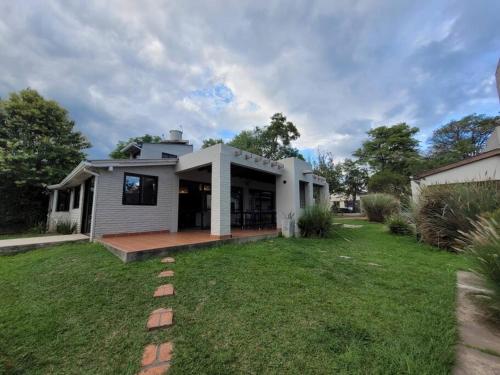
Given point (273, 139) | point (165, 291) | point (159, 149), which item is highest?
point (273, 139)

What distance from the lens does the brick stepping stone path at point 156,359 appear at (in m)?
1.71

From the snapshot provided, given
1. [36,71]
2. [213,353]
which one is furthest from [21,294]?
[36,71]

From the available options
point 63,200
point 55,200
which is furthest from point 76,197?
point 55,200

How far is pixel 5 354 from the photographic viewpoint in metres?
1.87

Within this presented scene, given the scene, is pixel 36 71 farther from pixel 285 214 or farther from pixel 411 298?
pixel 411 298

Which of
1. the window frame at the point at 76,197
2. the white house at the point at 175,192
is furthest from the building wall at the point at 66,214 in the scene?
the window frame at the point at 76,197

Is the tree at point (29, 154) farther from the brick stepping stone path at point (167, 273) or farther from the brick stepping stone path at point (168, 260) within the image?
the brick stepping stone path at point (167, 273)

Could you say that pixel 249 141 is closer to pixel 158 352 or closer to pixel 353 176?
pixel 353 176

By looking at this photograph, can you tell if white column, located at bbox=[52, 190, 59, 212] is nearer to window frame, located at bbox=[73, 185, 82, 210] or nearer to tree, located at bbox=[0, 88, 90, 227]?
tree, located at bbox=[0, 88, 90, 227]

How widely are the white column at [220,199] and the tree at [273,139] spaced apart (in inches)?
686

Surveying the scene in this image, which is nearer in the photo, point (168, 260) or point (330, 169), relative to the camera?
point (168, 260)

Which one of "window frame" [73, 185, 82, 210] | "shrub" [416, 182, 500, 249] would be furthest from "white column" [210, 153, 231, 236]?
"window frame" [73, 185, 82, 210]

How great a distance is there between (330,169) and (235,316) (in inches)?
1148

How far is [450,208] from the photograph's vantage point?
6109 mm
